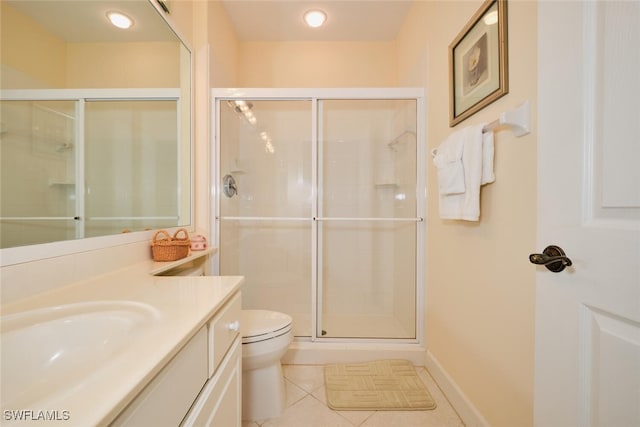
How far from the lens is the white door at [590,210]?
0.43 m

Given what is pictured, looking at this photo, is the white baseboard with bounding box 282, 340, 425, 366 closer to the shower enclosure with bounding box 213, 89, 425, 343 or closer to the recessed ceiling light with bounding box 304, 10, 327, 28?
the shower enclosure with bounding box 213, 89, 425, 343

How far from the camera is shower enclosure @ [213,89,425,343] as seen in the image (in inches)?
71.8

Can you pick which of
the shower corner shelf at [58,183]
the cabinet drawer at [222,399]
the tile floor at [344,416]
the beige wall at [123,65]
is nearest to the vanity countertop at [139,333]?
the cabinet drawer at [222,399]

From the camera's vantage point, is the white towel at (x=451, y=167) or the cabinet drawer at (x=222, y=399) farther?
the white towel at (x=451, y=167)

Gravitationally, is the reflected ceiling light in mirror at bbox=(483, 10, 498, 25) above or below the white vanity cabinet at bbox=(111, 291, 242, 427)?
above

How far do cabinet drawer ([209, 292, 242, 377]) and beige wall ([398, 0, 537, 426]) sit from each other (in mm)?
997

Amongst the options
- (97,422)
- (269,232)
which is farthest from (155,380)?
(269,232)

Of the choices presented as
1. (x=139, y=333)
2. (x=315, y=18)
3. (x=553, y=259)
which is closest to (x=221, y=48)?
(x=315, y=18)

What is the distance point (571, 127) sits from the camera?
0.52 metres

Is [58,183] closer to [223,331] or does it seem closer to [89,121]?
[89,121]

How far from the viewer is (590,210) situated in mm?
492

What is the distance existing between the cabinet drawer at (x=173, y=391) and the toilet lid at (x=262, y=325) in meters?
0.54

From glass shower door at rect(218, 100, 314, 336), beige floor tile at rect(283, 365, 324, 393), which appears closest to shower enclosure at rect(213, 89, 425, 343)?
glass shower door at rect(218, 100, 314, 336)

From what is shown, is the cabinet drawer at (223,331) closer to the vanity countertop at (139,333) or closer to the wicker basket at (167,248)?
the vanity countertop at (139,333)
